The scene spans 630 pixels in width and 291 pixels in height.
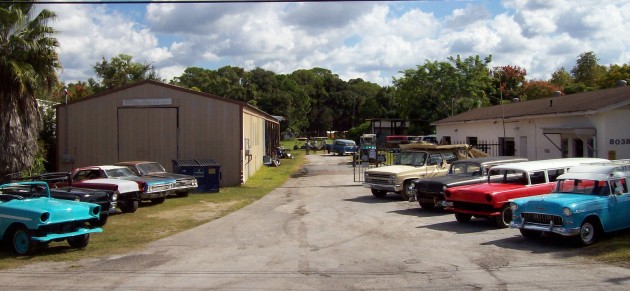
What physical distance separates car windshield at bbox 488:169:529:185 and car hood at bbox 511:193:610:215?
2472mm

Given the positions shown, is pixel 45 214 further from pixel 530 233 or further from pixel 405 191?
pixel 405 191

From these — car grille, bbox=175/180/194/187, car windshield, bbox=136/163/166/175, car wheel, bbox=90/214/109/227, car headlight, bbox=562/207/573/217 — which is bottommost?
car wheel, bbox=90/214/109/227

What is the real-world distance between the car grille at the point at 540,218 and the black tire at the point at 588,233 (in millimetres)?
440

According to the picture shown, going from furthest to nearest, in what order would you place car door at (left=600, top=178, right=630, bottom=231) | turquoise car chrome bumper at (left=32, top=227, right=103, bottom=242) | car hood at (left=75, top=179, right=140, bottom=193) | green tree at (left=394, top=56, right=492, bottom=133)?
1. green tree at (left=394, top=56, right=492, bottom=133)
2. car hood at (left=75, top=179, right=140, bottom=193)
3. car door at (left=600, top=178, right=630, bottom=231)
4. turquoise car chrome bumper at (left=32, top=227, right=103, bottom=242)

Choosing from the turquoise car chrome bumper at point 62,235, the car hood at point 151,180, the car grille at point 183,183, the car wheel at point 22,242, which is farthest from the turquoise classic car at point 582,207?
the car grille at point 183,183

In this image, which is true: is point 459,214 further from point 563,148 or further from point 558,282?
point 563,148

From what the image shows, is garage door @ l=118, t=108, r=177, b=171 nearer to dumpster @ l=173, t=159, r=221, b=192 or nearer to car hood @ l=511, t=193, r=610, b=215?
dumpster @ l=173, t=159, r=221, b=192

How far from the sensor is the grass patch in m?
11.0

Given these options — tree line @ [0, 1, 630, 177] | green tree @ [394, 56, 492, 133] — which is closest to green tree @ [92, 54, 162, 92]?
tree line @ [0, 1, 630, 177]

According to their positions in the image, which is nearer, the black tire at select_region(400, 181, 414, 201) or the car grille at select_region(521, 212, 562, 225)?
the car grille at select_region(521, 212, 562, 225)

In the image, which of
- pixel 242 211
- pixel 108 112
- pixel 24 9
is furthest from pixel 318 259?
pixel 108 112

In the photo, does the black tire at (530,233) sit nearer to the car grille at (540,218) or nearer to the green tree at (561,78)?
the car grille at (540,218)

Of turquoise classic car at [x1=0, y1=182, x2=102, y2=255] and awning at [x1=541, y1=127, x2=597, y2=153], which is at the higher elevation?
awning at [x1=541, y1=127, x2=597, y2=153]

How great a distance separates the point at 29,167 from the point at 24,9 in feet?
20.1
